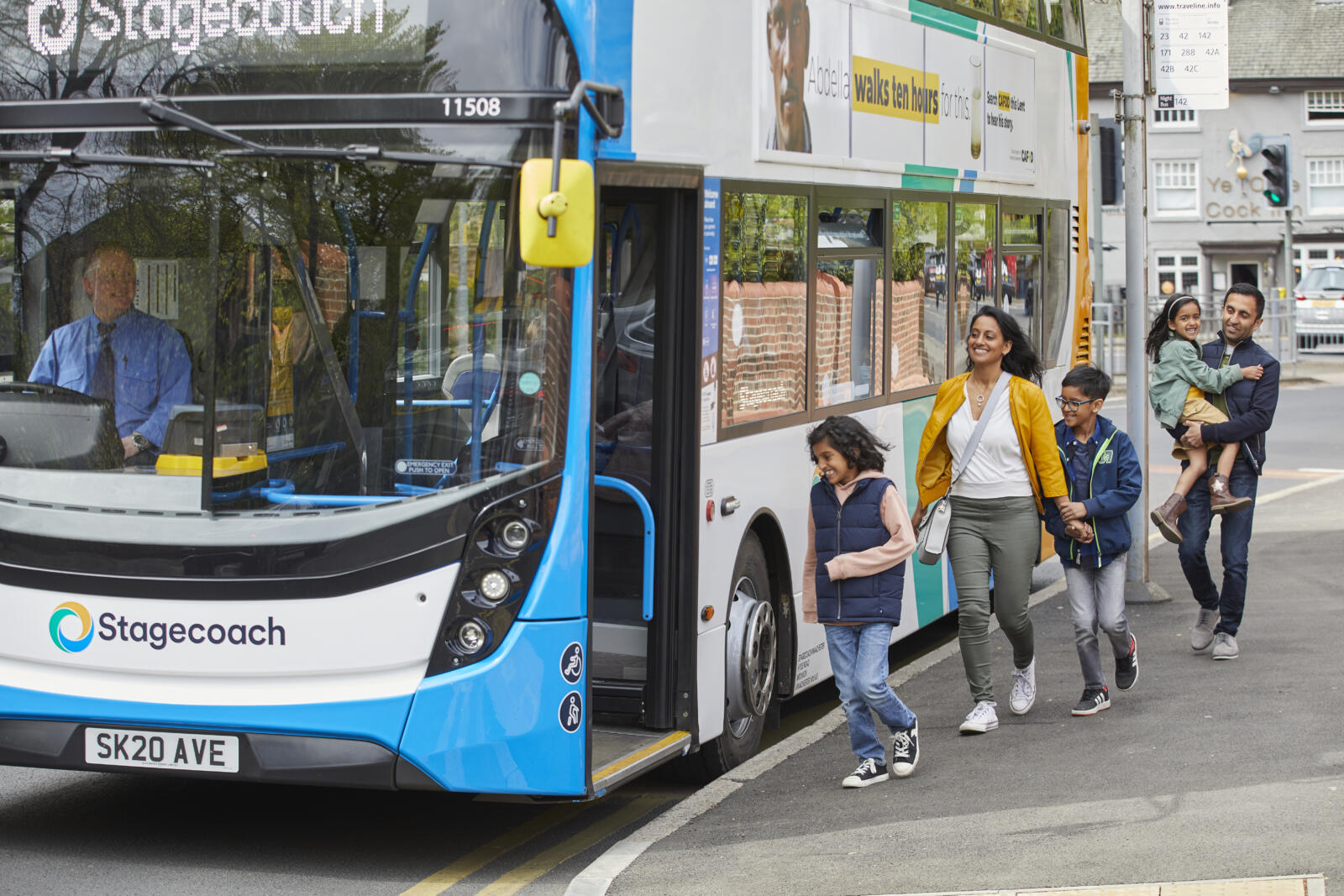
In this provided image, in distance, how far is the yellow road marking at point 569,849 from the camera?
233 inches

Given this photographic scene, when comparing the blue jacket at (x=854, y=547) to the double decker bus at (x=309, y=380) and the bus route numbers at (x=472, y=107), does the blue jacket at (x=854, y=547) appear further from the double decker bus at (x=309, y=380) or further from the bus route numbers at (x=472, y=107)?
the bus route numbers at (x=472, y=107)

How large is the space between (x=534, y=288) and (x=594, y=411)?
1.49ft

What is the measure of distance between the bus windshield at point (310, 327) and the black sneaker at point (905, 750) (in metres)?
2.15

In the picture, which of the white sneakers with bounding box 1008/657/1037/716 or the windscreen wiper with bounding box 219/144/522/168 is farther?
the white sneakers with bounding box 1008/657/1037/716

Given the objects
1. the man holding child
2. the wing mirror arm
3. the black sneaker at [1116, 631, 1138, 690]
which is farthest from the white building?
the wing mirror arm

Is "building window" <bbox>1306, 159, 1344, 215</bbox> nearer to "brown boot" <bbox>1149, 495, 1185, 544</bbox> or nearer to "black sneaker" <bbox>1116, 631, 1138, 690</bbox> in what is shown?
"brown boot" <bbox>1149, 495, 1185, 544</bbox>

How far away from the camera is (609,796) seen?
734cm

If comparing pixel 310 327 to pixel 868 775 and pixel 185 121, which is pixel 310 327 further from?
pixel 868 775

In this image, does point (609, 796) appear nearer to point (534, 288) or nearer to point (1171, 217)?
point (534, 288)

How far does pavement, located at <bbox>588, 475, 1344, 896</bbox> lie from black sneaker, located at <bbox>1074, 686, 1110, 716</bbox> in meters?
0.05

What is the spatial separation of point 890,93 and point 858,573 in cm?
297

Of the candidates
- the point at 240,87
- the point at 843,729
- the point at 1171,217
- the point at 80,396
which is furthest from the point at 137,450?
the point at 1171,217

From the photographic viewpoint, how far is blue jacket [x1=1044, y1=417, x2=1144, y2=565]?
7871 mm

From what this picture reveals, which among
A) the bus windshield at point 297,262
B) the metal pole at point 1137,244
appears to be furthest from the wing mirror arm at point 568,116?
the metal pole at point 1137,244
